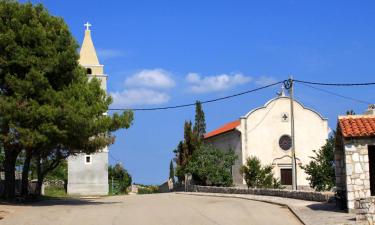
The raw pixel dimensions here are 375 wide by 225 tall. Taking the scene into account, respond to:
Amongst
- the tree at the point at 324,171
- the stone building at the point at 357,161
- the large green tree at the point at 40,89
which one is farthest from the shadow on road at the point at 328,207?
the tree at the point at 324,171

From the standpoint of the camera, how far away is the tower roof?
61562 millimetres

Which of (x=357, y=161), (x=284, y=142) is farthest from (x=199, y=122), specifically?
(x=357, y=161)

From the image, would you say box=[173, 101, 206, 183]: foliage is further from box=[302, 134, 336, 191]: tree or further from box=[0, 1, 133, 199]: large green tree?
box=[0, 1, 133, 199]: large green tree

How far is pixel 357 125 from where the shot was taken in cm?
1964

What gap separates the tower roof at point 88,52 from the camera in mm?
61562

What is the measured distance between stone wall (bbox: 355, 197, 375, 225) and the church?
41788 mm

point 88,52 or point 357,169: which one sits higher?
point 88,52

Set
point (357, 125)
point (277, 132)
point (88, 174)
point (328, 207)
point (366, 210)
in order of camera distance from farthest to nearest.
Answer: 1. point (277, 132)
2. point (88, 174)
3. point (328, 207)
4. point (357, 125)
5. point (366, 210)

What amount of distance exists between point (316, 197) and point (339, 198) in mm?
5187

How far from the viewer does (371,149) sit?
22.4m

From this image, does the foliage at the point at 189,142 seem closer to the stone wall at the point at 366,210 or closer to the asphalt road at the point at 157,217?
the asphalt road at the point at 157,217

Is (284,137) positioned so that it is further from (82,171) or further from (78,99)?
(78,99)

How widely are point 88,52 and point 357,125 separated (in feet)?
151

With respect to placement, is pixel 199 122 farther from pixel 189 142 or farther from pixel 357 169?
pixel 357 169
